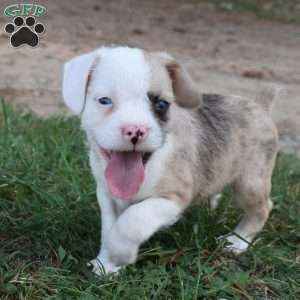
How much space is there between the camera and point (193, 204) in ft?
14.2

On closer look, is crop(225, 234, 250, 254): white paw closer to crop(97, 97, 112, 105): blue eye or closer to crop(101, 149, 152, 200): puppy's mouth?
crop(101, 149, 152, 200): puppy's mouth

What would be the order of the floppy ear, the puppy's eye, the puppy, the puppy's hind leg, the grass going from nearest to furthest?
the puppy
the puppy's eye
the grass
the floppy ear
the puppy's hind leg

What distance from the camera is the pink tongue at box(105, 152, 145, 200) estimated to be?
351cm

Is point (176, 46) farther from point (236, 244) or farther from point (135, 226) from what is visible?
point (135, 226)

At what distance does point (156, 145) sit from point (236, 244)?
120 centimetres

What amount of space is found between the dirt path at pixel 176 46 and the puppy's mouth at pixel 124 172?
3513mm

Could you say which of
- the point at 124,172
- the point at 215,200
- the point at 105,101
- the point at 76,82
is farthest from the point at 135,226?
the point at 215,200

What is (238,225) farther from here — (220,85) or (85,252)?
(220,85)

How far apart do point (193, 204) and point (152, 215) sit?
73 cm

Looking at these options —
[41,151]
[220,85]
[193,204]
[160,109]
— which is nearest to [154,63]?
[160,109]

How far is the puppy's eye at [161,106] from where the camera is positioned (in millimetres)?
3508

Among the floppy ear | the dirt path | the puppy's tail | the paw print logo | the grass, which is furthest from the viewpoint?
the dirt path

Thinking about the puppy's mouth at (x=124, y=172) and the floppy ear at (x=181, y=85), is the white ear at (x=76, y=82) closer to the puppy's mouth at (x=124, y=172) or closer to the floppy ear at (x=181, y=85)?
the puppy's mouth at (x=124, y=172)

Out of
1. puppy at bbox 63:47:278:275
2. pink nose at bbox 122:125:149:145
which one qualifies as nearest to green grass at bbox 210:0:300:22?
puppy at bbox 63:47:278:275
